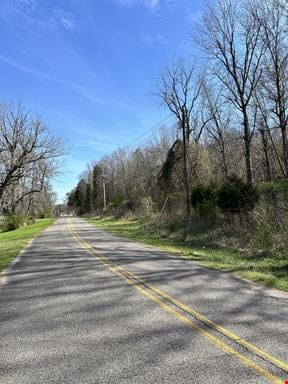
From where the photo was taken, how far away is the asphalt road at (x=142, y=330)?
4.32 m

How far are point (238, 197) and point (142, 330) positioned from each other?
1584 cm

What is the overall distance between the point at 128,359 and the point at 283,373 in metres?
1.71

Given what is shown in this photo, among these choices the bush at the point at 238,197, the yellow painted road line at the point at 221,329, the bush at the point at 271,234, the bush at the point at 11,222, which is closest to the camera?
the yellow painted road line at the point at 221,329

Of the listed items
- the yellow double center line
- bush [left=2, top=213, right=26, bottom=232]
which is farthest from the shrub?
bush [left=2, top=213, right=26, bottom=232]

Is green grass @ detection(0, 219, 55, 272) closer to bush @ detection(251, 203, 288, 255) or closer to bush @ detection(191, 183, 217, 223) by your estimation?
bush @ detection(251, 203, 288, 255)

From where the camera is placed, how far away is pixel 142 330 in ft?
19.1

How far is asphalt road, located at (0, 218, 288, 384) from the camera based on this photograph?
432 cm

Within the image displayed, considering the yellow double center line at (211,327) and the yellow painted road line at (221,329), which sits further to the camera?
the yellow painted road line at (221,329)

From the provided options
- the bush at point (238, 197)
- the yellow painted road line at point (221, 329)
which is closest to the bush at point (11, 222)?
the bush at point (238, 197)

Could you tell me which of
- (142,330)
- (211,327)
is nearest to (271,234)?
(211,327)

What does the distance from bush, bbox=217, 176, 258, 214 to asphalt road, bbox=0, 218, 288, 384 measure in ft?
34.6

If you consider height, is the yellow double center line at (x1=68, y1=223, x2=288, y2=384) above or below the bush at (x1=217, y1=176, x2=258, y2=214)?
below

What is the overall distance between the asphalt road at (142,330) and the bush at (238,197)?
10.5 m

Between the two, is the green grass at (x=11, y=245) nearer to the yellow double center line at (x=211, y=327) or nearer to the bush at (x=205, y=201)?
the yellow double center line at (x=211, y=327)
